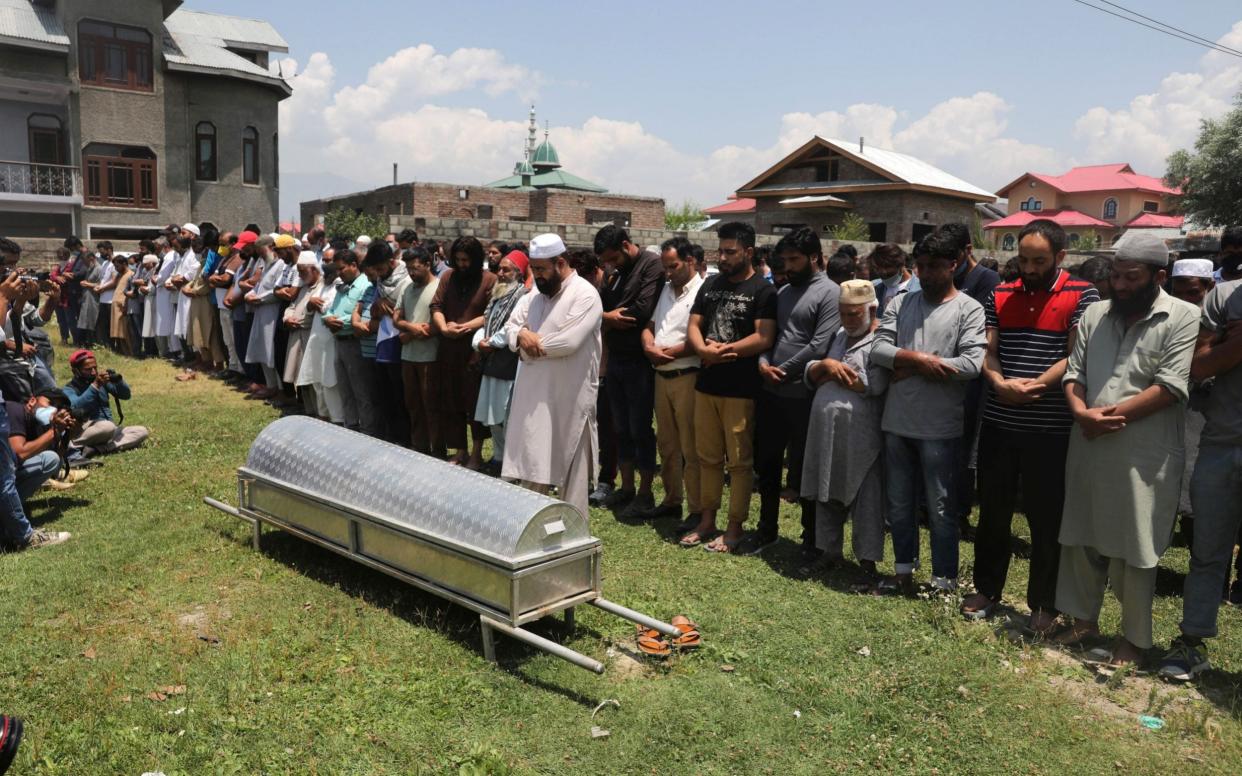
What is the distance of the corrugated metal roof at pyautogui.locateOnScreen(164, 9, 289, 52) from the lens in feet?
108

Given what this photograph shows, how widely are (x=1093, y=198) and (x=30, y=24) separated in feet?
197

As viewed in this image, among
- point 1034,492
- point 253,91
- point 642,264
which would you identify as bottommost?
point 1034,492

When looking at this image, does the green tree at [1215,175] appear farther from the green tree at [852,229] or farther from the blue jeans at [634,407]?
the blue jeans at [634,407]

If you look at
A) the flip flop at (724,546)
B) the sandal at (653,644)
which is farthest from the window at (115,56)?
the sandal at (653,644)

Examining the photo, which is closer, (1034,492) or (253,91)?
(1034,492)

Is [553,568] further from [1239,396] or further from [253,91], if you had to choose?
[253,91]

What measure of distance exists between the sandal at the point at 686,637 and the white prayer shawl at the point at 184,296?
11.4 meters

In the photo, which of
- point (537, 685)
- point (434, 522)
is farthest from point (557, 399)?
point (537, 685)

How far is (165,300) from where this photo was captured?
1420 centimetres

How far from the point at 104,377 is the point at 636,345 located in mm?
5173

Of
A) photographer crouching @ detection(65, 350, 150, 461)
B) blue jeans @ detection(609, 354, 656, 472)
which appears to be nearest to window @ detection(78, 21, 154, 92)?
photographer crouching @ detection(65, 350, 150, 461)

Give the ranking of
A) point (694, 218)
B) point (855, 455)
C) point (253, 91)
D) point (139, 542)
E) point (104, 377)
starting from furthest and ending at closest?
point (694, 218) < point (253, 91) < point (104, 377) < point (139, 542) < point (855, 455)

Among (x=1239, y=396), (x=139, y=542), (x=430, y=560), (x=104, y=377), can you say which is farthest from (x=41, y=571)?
(x=1239, y=396)

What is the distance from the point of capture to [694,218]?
58.5 metres
